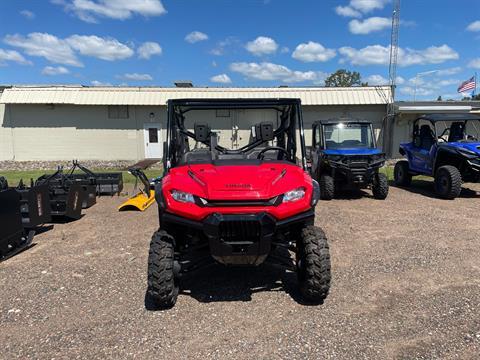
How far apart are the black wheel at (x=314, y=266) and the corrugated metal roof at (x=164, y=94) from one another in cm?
1561

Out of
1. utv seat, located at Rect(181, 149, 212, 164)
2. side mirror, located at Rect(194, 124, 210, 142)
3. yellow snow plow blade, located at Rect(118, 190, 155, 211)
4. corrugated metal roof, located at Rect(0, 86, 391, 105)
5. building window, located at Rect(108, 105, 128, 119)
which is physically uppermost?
corrugated metal roof, located at Rect(0, 86, 391, 105)

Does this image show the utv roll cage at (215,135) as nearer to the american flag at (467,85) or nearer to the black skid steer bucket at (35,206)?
the black skid steer bucket at (35,206)

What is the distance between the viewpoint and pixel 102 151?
19.6m

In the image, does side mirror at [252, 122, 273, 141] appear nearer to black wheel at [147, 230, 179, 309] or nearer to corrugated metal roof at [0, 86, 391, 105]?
black wheel at [147, 230, 179, 309]

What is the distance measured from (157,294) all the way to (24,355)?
1126 millimetres

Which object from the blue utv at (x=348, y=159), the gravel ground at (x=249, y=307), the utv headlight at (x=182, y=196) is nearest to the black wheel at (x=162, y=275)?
the gravel ground at (x=249, y=307)

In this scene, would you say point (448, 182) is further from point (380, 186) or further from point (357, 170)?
point (357, 170)

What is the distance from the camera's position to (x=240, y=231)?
3.45 meters

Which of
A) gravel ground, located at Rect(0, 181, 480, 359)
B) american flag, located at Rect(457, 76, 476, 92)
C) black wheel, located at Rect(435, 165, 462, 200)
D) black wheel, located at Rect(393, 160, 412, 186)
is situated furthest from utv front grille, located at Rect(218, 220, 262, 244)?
american flag, located at Rect(457, 76, 476, 92)

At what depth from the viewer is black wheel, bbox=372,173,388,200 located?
30.5 feet

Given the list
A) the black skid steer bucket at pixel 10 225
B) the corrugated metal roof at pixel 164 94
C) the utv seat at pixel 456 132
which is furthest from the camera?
the corrugated metal roof at pixel 164 94

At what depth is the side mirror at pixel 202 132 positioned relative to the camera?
4809 mm

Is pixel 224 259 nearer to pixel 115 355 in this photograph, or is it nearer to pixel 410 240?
pixel 115 355

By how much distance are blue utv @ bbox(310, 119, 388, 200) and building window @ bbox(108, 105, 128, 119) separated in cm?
1237
